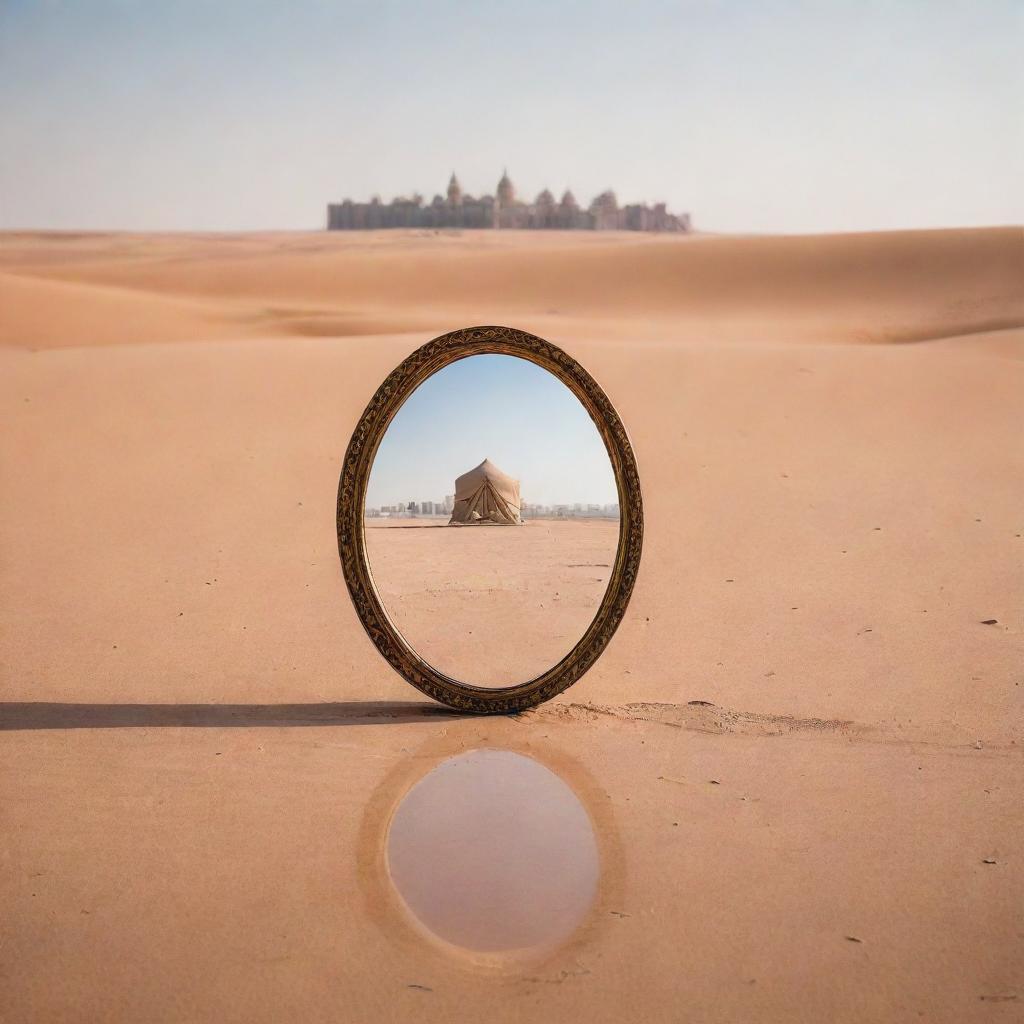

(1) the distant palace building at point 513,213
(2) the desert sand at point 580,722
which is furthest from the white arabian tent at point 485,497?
(1) the distant palace building at point 513,213

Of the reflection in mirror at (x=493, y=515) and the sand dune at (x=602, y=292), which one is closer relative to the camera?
the reflection in mirror at (x=493, y=515)

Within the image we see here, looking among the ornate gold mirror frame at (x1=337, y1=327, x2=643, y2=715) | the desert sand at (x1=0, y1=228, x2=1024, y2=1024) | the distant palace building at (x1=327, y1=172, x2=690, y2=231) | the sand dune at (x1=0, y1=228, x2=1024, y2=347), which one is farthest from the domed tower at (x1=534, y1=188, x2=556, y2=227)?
the ornate gold mirror frame at (x1=337, y1=327, x2=643, y2=715)

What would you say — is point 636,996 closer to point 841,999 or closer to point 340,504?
point 841,999

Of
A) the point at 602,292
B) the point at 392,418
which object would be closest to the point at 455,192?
the point at 602,292

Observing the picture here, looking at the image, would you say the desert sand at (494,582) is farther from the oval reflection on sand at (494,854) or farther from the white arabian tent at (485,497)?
the oval reflection on sand at (494,854)

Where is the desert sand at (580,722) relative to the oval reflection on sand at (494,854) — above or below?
above

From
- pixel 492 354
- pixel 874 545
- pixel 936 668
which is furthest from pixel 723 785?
pixel 874 545
